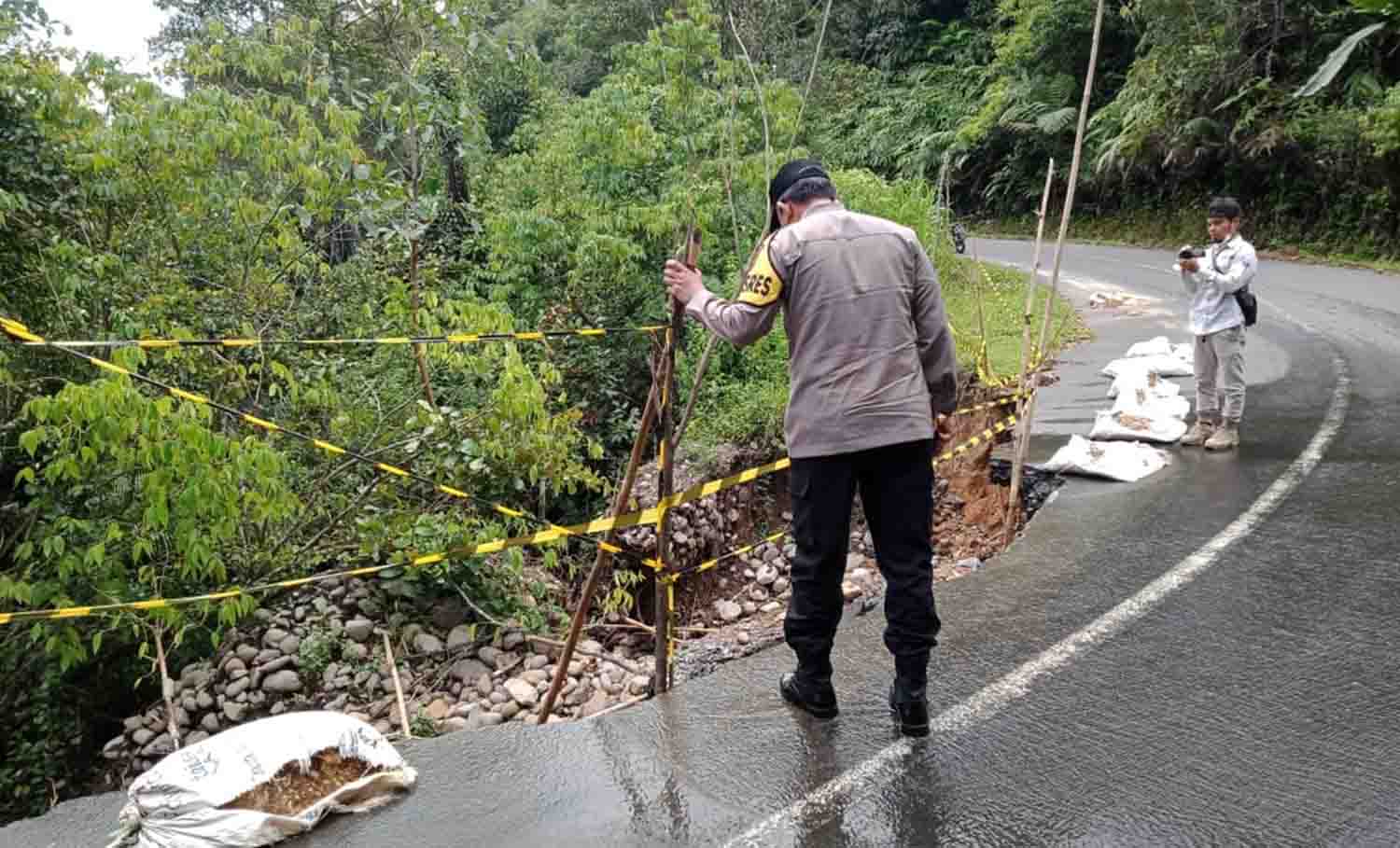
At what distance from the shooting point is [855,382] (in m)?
3.26

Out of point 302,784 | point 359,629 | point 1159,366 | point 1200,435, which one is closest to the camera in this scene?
point 302,784

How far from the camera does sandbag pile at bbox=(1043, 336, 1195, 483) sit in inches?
261

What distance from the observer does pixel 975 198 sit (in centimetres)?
3216

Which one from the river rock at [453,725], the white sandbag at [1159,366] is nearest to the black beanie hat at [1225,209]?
the white sandbag at [1159,366]

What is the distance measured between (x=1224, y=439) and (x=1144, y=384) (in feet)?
3.74

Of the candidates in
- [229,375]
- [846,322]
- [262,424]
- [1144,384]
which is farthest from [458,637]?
[1144,384]

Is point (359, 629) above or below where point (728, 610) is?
above

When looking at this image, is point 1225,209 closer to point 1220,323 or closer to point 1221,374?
point 1220,323

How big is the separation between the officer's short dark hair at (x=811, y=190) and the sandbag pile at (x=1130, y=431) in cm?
395

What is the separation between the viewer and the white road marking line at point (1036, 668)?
3043 mm

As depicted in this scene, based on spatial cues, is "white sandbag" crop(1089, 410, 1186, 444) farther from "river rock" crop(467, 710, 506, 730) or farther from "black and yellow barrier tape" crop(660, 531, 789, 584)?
"river rock" crop(467, 710, 506, 730)

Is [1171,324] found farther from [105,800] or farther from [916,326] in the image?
[105,800]

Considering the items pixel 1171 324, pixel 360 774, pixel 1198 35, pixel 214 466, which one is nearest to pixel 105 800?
pixel 360 774

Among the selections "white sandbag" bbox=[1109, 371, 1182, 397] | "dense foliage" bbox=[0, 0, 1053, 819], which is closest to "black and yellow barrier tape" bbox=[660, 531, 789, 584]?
"dense foliage" bbox=[0, 0, 1053, 819]
